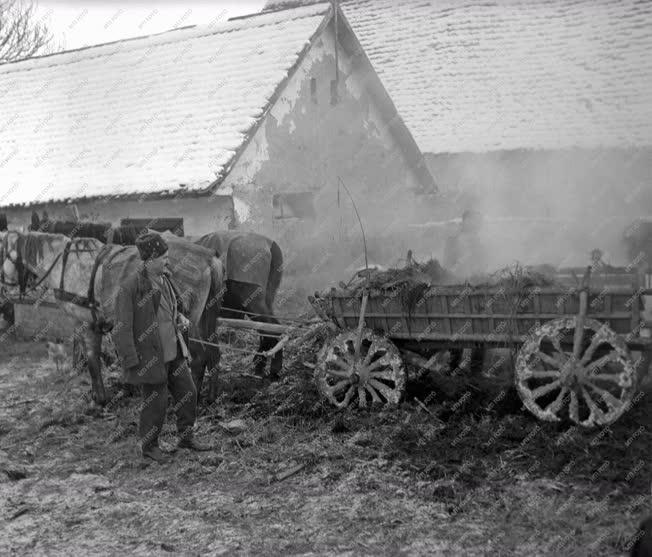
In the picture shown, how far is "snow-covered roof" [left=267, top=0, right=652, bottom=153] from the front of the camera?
59.1 feet

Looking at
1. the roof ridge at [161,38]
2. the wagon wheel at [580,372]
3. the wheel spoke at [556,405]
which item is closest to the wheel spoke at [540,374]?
the wagon wheel at [580,372]

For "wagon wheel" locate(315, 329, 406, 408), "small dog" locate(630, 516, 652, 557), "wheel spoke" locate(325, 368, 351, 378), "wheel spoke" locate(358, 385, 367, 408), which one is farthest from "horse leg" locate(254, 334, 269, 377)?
"small dog" locate(630, 516, 652, 557)

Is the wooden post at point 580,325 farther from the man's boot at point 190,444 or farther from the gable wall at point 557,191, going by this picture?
the gable wall at point 557,191

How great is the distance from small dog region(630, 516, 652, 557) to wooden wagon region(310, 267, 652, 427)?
3.59 meters

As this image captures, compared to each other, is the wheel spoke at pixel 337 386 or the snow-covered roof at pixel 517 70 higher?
the snow-covered roof at pixel 517 70

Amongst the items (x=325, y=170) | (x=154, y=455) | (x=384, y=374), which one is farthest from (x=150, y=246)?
(x=325, y=170)

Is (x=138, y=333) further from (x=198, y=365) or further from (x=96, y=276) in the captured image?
(x=96, y=276)

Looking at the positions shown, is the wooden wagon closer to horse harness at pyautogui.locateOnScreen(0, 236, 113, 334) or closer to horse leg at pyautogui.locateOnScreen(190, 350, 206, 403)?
horse leg at pyautogui.locateOnScreen(190, 350, 206, 403)

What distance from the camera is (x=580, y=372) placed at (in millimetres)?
6254

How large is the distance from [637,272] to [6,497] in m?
5.45

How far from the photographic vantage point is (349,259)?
1420 cm

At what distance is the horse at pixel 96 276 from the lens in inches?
327

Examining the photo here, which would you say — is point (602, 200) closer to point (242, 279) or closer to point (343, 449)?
point (242, 279)

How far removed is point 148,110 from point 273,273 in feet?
21.3
